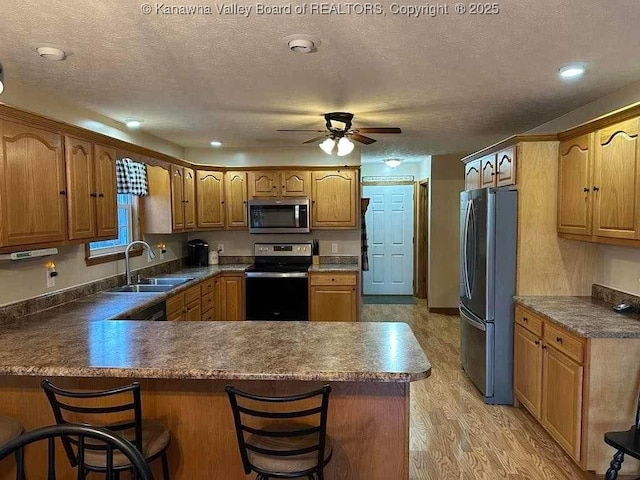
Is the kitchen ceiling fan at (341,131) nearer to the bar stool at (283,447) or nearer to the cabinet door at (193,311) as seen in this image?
the cabinet door at (193,311)

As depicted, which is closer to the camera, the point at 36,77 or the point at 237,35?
the point at 237,35

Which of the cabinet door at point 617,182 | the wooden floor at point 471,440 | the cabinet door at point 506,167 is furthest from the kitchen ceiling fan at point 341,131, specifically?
the wooden floor at point 471,440

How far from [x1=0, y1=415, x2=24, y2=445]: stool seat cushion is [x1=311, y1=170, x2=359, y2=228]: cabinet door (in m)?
3.76

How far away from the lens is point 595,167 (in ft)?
9.66

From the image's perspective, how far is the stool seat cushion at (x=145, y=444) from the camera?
1768 mm

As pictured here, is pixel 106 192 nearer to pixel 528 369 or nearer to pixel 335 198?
pixel 335 198

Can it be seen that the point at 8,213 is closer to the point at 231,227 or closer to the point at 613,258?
the point at 231,227

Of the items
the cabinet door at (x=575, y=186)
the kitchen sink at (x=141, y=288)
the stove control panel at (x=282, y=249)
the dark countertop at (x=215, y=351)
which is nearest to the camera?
the dark countertop at (x=215, y=351)

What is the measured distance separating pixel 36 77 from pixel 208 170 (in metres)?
2.64

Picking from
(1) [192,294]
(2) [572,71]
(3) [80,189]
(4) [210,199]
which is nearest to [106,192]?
(3) [80,189]

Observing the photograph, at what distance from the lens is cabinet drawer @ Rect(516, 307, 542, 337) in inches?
121

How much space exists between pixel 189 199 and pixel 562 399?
3.91 meters

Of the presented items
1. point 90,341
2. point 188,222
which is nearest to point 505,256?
point 90,341

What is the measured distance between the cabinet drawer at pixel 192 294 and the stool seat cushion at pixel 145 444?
2116 mm
